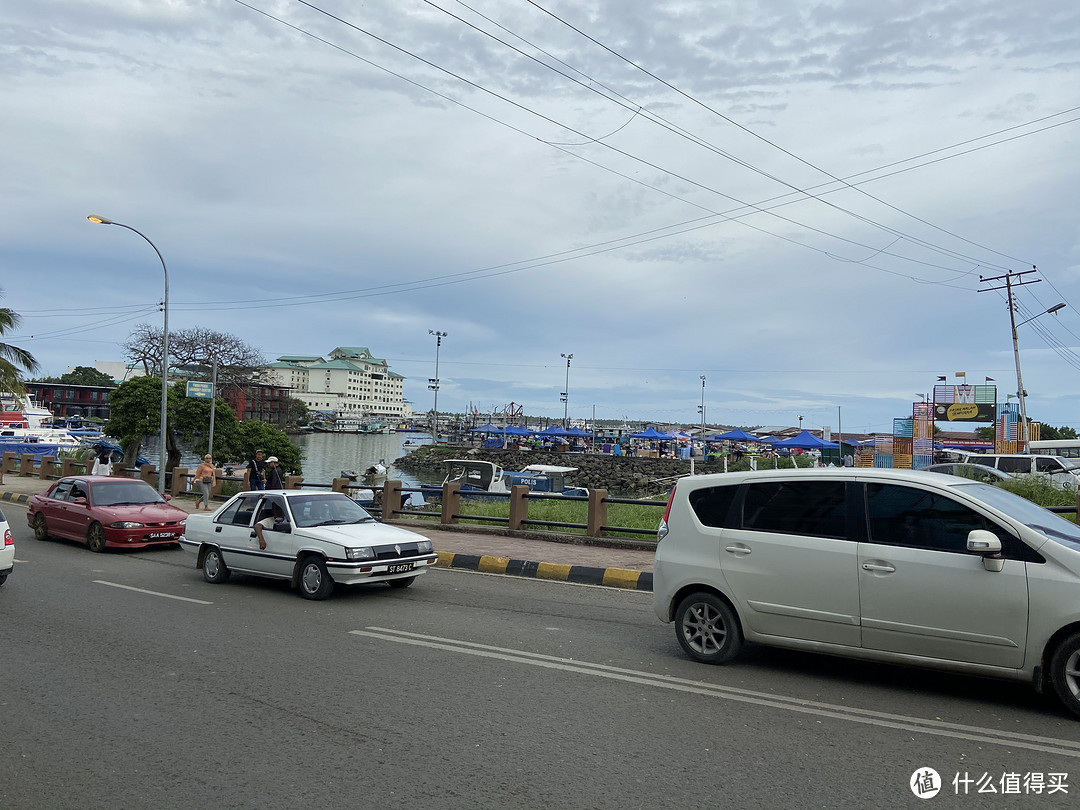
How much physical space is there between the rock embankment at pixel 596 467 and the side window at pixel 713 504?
139ft

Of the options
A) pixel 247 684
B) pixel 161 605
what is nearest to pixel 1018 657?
pixel 247 684

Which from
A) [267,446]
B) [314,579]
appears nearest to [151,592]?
[314,579]

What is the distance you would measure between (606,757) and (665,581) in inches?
102

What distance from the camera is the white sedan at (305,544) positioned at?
10227 millimetres

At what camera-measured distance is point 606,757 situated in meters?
4.85

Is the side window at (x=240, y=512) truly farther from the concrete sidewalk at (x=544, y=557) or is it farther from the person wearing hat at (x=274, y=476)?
the person wearing hat at (x=274, y=476)

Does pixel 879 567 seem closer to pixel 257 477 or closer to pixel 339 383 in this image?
pixel 257 477

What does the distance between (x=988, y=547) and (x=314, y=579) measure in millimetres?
7880

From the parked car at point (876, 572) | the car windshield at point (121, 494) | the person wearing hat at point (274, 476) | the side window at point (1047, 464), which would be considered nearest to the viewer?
the parked car at point (876, 572)

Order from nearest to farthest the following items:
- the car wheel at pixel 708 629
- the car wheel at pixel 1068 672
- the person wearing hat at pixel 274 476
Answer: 1. the car wheel at pixel 1068 672
2. the car wheel at pixel 708 629
3. the person wearing hat at pixel 274 476

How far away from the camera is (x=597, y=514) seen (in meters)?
15.3

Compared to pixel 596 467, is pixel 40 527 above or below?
below

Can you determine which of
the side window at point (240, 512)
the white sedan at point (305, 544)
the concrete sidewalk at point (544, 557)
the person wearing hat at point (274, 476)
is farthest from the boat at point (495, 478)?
the white sedan at point (305, 544)

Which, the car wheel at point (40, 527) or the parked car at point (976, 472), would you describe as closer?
the car wheel at point (40, 527)
